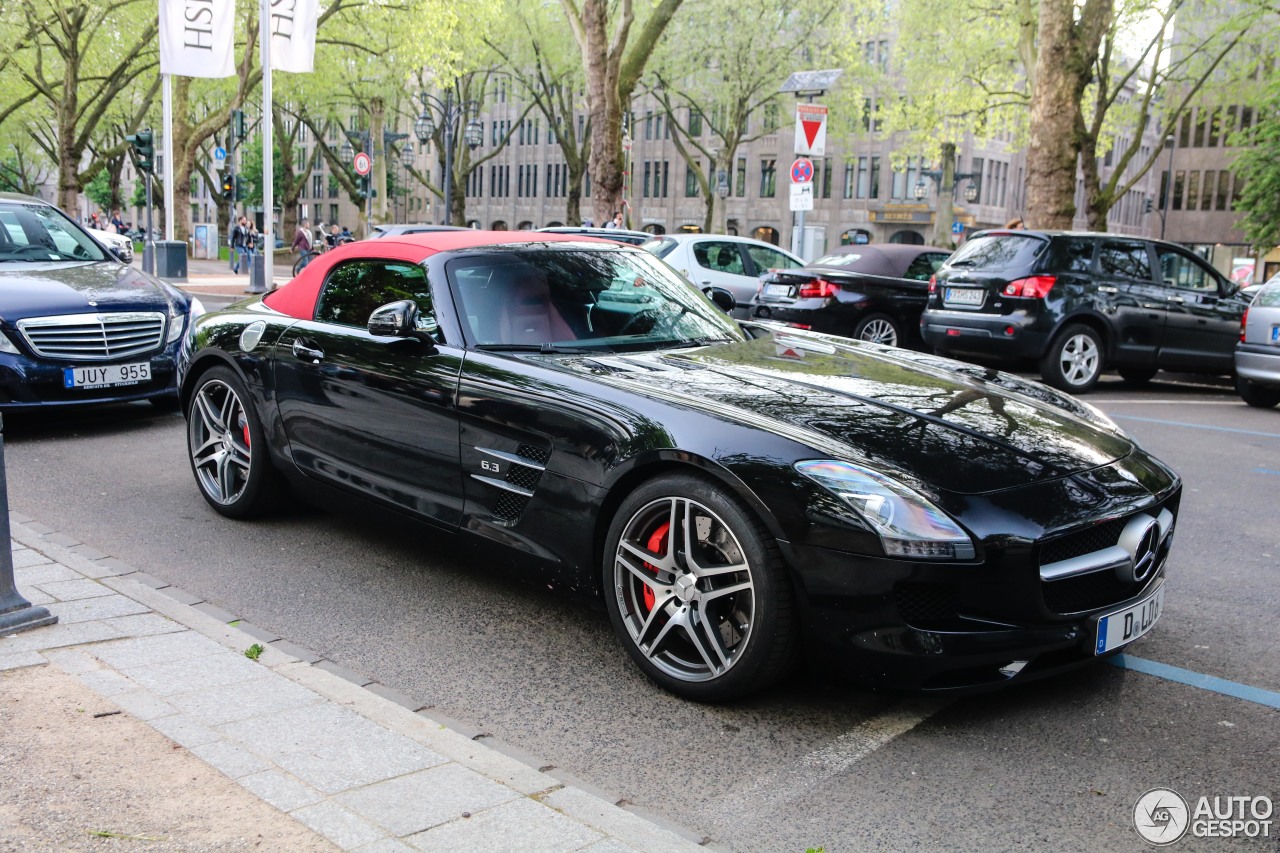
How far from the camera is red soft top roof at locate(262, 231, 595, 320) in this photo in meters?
5.06

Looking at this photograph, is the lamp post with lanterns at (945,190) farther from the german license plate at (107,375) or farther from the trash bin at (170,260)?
the german license plate at (107,375)

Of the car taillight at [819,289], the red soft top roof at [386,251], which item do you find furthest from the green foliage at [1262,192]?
the red soft top roof at [386,251]

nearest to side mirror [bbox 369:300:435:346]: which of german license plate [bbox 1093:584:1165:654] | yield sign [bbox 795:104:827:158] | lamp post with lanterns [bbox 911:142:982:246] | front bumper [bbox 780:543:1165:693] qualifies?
front bumper [bbox 780:543:1165:693]

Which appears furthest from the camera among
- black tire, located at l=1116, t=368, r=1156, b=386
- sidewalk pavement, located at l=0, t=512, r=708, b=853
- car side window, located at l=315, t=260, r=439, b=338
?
black tire, located at l=1116, t=368, r=1156, b=386

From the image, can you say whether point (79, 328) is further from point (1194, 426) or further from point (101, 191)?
point (101, 191)

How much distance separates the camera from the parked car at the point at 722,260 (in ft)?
52.7

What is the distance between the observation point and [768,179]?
6931 centimetres

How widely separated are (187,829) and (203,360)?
3.77 meters

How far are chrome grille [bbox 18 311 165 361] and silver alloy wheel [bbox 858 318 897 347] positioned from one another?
28.3ft

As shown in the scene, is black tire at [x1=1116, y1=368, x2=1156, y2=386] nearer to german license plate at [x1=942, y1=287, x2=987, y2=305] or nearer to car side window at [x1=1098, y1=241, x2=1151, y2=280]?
car side window at [x1=1098, y1=241, x2=1151, y2=280]

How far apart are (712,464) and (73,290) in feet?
20.6

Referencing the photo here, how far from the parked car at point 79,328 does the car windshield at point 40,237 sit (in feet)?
0.04

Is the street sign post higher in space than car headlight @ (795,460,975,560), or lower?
higher

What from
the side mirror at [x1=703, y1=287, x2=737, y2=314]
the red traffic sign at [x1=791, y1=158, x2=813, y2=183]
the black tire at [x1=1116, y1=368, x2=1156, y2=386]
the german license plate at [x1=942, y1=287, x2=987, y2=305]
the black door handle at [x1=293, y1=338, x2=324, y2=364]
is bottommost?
the black tire at [x1=1116, y1=368, x2=1156, y2=386]
